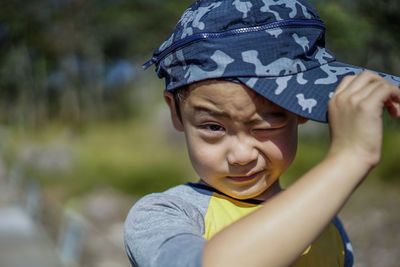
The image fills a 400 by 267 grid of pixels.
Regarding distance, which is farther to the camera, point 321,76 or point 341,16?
point 341,16

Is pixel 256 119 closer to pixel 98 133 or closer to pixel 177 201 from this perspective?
pixel 177 201

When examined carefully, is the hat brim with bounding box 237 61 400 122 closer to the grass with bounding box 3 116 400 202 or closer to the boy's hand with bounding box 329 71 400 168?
the boy's hand with bounding box 329 71 400 168

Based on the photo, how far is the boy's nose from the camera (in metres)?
1.12

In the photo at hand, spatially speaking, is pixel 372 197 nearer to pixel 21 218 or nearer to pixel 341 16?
pixel 341 16

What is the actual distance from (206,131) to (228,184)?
0.42 ft

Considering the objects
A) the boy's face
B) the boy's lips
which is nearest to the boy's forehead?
the boy's face

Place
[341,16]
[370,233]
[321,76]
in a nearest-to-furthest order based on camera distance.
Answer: [321,76] → [341,16] → [370,233]

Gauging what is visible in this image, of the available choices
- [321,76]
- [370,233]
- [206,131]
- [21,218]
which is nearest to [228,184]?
[206,131]

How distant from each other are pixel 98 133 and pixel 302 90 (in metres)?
16.7

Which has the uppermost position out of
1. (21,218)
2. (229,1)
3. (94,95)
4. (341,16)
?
(229,1)

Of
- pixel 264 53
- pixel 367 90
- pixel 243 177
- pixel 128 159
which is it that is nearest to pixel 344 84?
pixel 367 90

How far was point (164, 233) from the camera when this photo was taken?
104 centimetres

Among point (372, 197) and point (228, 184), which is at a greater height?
point (228, 184)

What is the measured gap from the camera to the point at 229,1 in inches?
45.8
